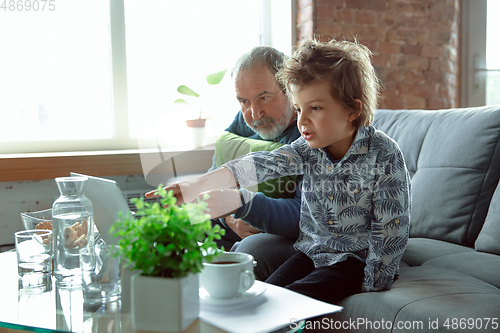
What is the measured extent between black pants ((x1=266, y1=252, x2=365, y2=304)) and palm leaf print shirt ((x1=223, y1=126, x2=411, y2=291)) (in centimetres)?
3

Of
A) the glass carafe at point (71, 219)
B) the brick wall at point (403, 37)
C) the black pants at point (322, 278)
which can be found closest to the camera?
the glass carafe at point (71, 219)

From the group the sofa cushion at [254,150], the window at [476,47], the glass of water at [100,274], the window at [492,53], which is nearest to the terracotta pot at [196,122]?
the sofa cushion at [254,150]

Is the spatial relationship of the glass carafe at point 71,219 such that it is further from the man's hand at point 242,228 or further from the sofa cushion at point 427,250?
the sofa cushion at point 427,250

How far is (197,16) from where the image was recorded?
251cm

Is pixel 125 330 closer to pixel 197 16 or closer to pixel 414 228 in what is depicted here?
pixel 414 228

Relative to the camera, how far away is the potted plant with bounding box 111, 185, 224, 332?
59 cm

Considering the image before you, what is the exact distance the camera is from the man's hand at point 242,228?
1.52 meters

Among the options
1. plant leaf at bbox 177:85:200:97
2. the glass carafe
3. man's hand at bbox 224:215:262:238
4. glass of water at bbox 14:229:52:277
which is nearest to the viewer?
the glass carafe

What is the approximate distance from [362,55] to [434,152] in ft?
1.80

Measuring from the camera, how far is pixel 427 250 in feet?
4.50

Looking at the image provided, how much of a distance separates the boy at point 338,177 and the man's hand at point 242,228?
0.27m

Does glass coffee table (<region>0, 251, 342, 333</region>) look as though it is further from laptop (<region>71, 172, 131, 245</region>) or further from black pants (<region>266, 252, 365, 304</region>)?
black pants (<region>266, 252, 365, 304</region>)

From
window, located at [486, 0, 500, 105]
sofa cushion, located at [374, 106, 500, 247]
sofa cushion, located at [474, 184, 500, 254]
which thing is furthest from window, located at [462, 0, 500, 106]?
sofa cushion, located at [474, 184, 500, 254]

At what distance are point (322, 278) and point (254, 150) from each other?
60 cm
